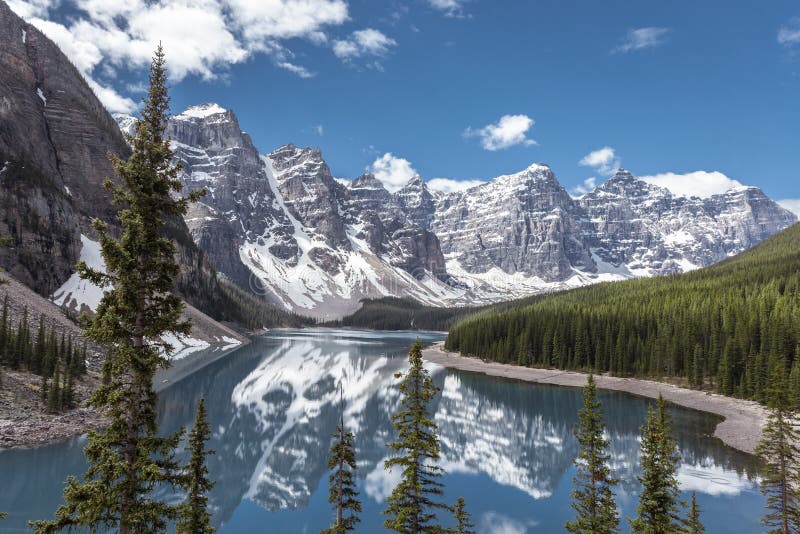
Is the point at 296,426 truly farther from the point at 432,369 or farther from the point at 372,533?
the point at 432,369

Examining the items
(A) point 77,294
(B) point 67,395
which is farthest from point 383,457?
(A) point 77,294

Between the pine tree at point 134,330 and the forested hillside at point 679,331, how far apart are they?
57004mm

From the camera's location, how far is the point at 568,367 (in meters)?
97.1

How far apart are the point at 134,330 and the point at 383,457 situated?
35472 millimetres

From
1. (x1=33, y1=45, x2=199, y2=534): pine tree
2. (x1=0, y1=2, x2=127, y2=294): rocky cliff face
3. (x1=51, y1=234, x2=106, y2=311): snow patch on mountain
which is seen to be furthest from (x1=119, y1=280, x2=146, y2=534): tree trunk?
(x1=0, y1=2, x2=127, y2=294): rocky cliff face

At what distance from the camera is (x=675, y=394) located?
69.8 m

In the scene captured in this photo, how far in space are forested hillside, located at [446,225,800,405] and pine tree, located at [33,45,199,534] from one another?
5700 centimetres

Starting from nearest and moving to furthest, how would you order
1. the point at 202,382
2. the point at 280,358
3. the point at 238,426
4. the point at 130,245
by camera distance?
the point at 130,245 → the point at 238,426 → the point at 202,382 → the point at 280,358

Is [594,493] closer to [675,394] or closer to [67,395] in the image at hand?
[67,395]

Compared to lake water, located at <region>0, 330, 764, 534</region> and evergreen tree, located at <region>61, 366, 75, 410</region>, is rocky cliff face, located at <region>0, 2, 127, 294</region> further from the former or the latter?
evergreen tree, located at <region>61, 366, 75, 410</region>

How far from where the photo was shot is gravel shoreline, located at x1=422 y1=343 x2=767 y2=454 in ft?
156

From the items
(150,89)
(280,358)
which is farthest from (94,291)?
(150,89)

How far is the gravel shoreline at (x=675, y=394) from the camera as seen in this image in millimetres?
47603

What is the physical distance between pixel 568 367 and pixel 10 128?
152732 millimetres
